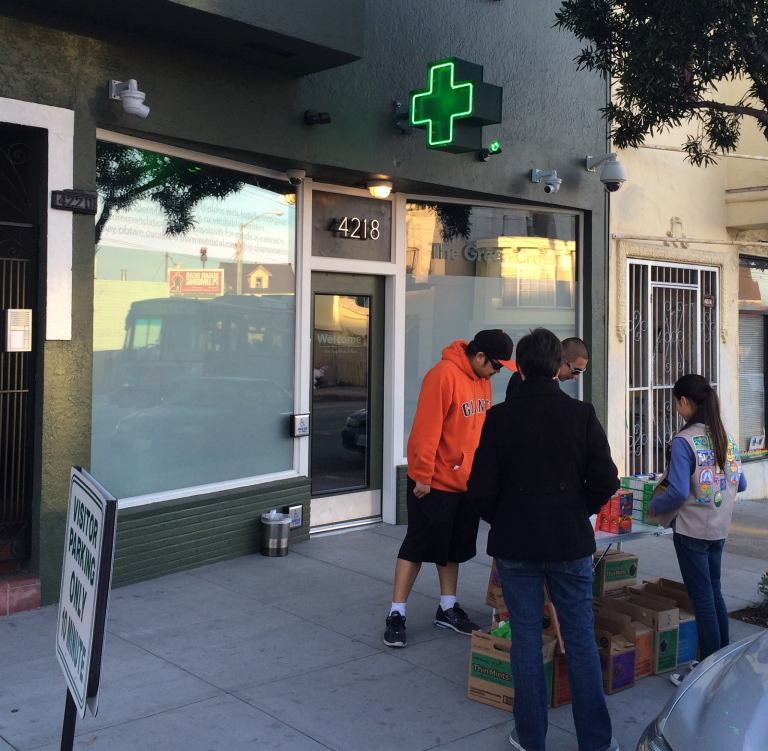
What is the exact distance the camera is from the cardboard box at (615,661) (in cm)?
498

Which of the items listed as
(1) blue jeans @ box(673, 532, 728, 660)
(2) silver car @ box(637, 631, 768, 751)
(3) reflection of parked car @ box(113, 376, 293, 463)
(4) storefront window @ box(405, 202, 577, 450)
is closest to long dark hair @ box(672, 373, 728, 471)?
(1) blue jeans @ box(673, 532, 728, 660)

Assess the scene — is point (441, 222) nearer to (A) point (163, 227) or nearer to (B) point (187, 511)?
(A) point (163, 227)

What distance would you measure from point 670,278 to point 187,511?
689 cm

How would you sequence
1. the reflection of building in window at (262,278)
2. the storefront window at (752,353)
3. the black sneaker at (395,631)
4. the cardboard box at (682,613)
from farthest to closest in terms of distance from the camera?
the storefront window at (752,353) < the reflection of building in window at (262,278) < the black sneaker at (395,631) < the cardboard box at (682,613)

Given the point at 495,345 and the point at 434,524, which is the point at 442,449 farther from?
the point at 495,345

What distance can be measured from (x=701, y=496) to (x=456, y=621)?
1.84 m

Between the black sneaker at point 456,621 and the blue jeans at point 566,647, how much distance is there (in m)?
1.70

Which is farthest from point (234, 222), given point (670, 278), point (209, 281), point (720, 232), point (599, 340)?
point (720, 232)

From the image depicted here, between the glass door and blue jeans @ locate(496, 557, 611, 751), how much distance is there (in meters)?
4.39

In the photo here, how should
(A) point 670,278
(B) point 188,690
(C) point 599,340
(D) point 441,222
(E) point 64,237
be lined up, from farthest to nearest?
1. (A) point 670,278
2. (C) point 599,340
3. (D) point 441,222
4. (E) point 64,237
5. (B) point 188,690

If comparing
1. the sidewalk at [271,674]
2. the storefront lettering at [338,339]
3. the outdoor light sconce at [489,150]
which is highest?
the outdoor light sconce at [489,150]

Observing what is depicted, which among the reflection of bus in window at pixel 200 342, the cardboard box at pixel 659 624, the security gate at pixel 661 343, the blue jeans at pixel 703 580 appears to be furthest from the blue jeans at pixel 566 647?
the security gate at pixel 661 343

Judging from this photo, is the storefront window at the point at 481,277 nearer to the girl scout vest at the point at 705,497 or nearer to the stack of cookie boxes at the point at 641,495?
the stack of cookie boxes at the point at 641,495

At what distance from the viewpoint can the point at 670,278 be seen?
37.1 feet
